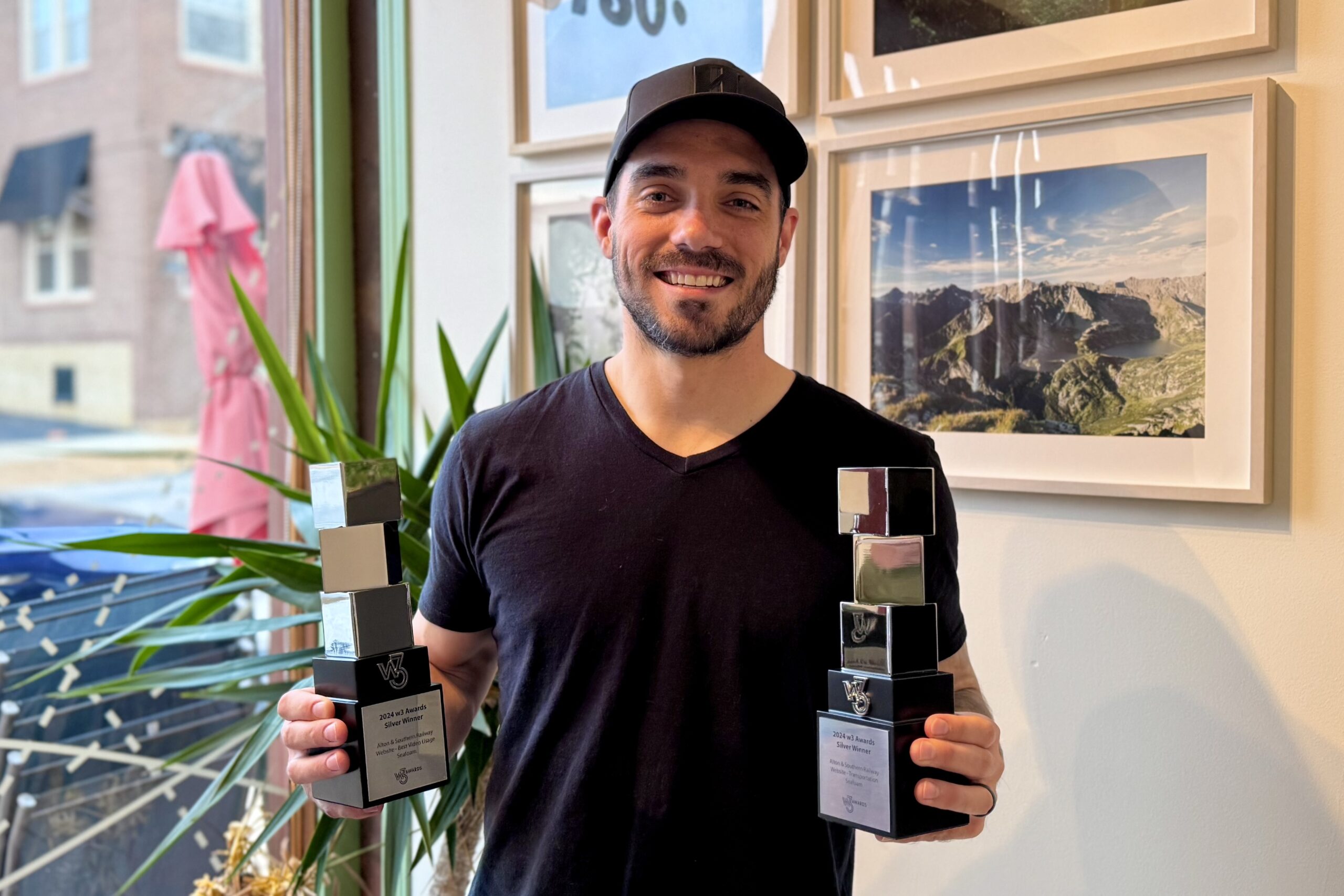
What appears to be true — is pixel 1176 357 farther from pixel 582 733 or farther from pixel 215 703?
pixel 215 703

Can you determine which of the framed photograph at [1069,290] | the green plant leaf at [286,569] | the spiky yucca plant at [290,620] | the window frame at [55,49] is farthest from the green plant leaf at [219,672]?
the window frame at [55,49]

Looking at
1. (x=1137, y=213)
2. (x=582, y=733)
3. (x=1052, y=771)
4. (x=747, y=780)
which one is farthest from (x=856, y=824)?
(x=1137, y=213)

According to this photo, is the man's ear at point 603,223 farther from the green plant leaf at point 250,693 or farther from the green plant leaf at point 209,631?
the green plant leaf at point 250,693

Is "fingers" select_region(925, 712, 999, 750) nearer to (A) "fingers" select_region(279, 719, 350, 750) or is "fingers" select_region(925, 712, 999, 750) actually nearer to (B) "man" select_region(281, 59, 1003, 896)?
(B) "man" select_region(281, 59, 1003, 896)

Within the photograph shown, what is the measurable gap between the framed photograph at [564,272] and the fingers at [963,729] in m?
1.20

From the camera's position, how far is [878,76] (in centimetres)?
178

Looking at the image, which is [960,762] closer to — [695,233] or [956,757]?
[956,757]

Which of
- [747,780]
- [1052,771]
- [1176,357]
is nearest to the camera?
[747,780]

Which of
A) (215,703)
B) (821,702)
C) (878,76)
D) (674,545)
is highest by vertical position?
(878,76)

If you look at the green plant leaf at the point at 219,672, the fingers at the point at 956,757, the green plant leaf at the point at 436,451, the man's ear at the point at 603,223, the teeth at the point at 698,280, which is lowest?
the green plant leaf at the point at 219,672

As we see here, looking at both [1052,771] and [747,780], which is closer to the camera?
[747,780]

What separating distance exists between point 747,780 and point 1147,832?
759 millimetres

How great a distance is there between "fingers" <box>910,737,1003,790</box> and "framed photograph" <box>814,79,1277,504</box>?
654 millimetres

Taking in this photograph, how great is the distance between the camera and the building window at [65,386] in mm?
2285
